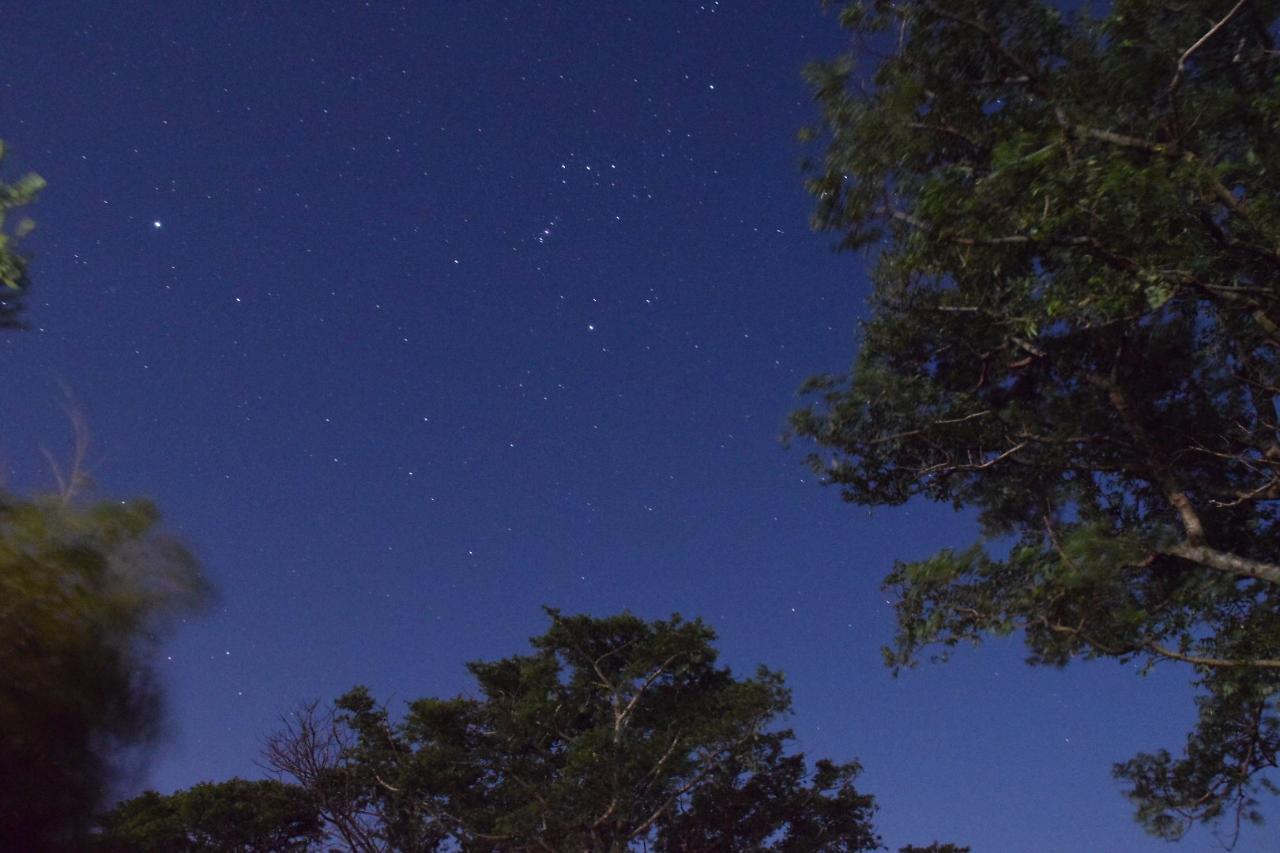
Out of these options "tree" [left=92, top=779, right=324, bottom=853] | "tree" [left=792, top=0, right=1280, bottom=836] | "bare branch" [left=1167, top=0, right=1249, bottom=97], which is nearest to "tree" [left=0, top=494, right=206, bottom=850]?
→ "tree" [left=792, top=0, right=1280, bottom=836]

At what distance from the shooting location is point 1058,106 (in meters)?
7.27

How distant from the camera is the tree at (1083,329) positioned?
646 cm

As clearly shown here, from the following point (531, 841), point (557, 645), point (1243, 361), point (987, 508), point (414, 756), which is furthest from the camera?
point (557, 645)

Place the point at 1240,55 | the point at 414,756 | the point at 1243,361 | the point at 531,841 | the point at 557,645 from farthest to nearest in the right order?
the point at 557,645, the point at 414,756, the point at 531,841, the point at 1243,361, the point at 1240,55

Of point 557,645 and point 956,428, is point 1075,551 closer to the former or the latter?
point 956,428

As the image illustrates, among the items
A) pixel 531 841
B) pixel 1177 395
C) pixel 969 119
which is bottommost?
pixel 531 841

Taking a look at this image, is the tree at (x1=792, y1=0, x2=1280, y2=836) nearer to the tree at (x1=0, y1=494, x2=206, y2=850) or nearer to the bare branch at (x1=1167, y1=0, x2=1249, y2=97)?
the bare branch at (x1=1167, y1=0, x2=1249, y2=97)

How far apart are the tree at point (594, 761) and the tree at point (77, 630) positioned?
855cm

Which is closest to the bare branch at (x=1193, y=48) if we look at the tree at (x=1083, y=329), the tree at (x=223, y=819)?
the tree at (x=1083, y=329)

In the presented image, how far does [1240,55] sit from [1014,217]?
8.56 feet

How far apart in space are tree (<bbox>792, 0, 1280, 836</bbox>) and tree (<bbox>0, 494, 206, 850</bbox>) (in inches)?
242

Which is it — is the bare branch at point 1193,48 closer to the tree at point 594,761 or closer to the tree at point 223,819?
the tree at point 594,761

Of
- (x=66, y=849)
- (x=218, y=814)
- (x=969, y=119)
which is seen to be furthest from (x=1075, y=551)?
(x=218, y=814)

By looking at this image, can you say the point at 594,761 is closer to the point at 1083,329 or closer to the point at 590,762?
the point at 590,762
